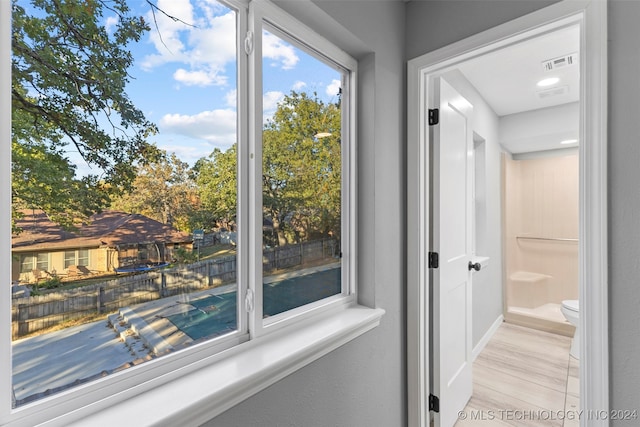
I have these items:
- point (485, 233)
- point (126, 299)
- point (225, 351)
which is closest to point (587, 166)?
point (225, 351)

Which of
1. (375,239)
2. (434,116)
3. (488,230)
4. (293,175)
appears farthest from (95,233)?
(488,230)

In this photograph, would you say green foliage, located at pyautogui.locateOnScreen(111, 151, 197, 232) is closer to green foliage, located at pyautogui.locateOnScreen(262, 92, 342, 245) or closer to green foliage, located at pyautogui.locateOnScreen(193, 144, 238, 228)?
green foliage, located at pyautogui.locateOnScreen(193, 144, 238, 228)

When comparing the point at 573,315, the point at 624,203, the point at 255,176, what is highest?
the point at 255,176

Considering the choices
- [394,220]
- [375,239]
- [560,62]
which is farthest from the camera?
[560,62]

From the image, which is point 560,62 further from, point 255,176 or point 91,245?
point 91,245

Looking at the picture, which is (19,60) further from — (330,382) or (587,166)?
(587,166)

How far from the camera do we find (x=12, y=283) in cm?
67

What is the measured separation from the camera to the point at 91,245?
0.77 metres

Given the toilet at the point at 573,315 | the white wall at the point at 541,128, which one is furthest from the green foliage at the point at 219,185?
the white wall at the point at 541,128

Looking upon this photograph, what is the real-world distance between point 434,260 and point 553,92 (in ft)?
7.87

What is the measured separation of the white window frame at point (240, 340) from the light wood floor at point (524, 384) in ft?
4.46

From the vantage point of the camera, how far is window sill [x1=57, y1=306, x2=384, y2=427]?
0.74 metres

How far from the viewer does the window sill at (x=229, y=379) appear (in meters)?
0.74

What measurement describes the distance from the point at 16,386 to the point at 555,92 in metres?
3.93
